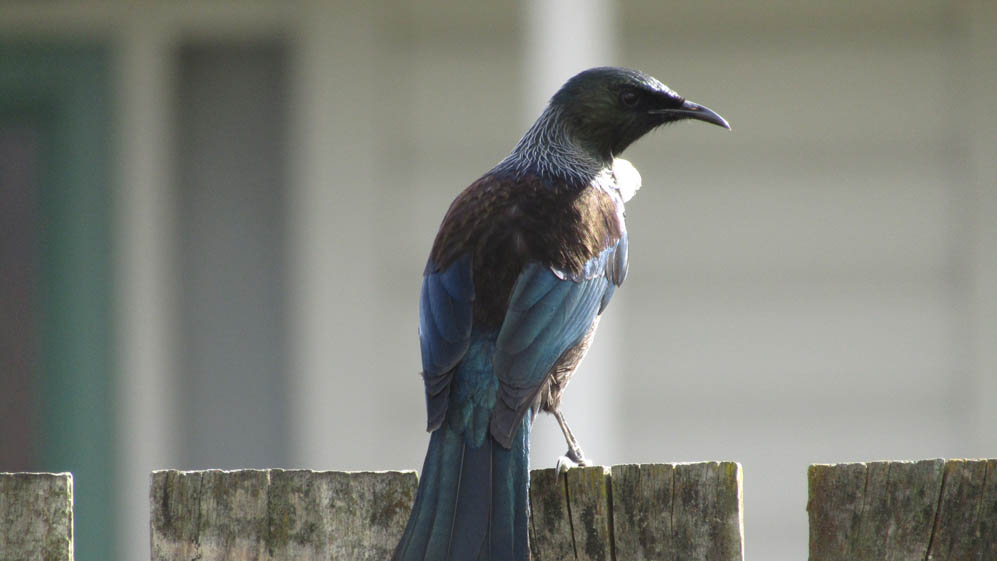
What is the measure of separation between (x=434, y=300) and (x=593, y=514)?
95 cm

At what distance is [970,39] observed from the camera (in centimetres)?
745

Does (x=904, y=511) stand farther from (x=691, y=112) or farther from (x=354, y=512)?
(x=691, y=112)

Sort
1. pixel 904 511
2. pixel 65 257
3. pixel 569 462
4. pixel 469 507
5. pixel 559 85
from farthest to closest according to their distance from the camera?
1. pixel 65 257
2. pixel 559 85
3. pixel 569 462
4. pixel 469 507
5. pixel 904 511

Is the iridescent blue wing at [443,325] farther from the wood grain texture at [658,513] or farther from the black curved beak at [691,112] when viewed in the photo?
the black curved beak at [691,112]

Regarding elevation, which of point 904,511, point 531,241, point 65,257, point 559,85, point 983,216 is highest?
point 559,85

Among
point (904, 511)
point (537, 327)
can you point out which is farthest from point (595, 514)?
point (537, 327)

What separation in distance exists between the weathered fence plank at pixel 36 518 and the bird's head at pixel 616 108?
7.29 ft

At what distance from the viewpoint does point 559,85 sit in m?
6.47

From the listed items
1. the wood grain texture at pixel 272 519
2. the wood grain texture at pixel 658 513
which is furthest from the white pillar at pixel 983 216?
the wood grain texture at pixel 272 519

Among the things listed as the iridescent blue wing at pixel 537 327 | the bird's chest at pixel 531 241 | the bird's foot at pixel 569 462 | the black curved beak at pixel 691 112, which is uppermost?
the black curved beak at pixel 691 112

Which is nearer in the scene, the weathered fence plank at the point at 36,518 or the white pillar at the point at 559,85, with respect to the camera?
the weathered fence plank at the point at 36,518

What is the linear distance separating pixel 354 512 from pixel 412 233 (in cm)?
486

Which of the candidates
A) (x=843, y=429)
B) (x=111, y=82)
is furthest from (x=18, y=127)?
(x=843, y=429)

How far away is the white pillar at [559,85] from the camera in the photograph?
628 cm
